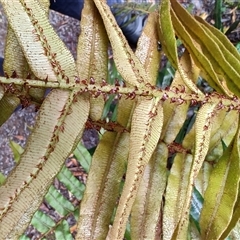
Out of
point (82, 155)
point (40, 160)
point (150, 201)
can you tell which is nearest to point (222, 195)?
point (150, 201)

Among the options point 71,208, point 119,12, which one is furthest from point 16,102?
point 119,12

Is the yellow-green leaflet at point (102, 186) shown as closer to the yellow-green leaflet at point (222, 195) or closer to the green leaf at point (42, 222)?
the yellow-green leaflet at point (222, 195)

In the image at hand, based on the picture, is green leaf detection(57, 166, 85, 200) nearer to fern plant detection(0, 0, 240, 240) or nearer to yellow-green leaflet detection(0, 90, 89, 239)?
fern plant detection(0, 0, 240, 240)

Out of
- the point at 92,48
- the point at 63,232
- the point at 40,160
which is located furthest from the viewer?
the point at 63,232

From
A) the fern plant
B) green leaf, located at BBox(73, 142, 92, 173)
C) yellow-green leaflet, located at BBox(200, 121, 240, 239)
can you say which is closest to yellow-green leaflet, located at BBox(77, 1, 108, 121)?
the fern plant

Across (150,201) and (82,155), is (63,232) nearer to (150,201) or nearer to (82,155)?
(82,155)

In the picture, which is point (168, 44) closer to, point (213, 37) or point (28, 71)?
point (213, 37)
